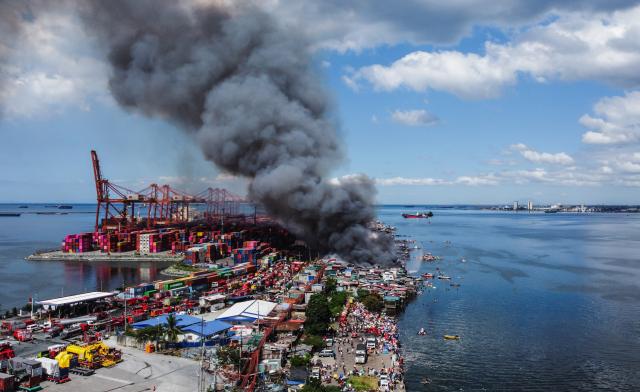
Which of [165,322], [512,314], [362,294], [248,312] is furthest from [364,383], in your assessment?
[512,314]

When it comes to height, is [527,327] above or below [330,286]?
below

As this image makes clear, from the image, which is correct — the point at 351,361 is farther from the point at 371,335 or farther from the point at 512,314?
the point at 512,314

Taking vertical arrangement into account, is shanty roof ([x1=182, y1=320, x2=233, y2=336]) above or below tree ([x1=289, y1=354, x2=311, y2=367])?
above

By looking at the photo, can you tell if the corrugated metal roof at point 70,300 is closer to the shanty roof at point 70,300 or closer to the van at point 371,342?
the shanty roof at point 70,300

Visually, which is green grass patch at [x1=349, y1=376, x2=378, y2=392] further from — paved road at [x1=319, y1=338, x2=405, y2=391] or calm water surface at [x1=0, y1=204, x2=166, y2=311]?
calm water surface at [x1=0, y1=204, x2=166, y2=311]

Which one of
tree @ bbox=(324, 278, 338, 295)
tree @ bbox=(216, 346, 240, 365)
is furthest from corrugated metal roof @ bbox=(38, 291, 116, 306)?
tree @ bbox=(324, 278, 338, 295)

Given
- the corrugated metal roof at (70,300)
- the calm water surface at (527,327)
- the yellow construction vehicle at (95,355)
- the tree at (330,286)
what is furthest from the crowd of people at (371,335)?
the corrugated metal roof at (70,300)
